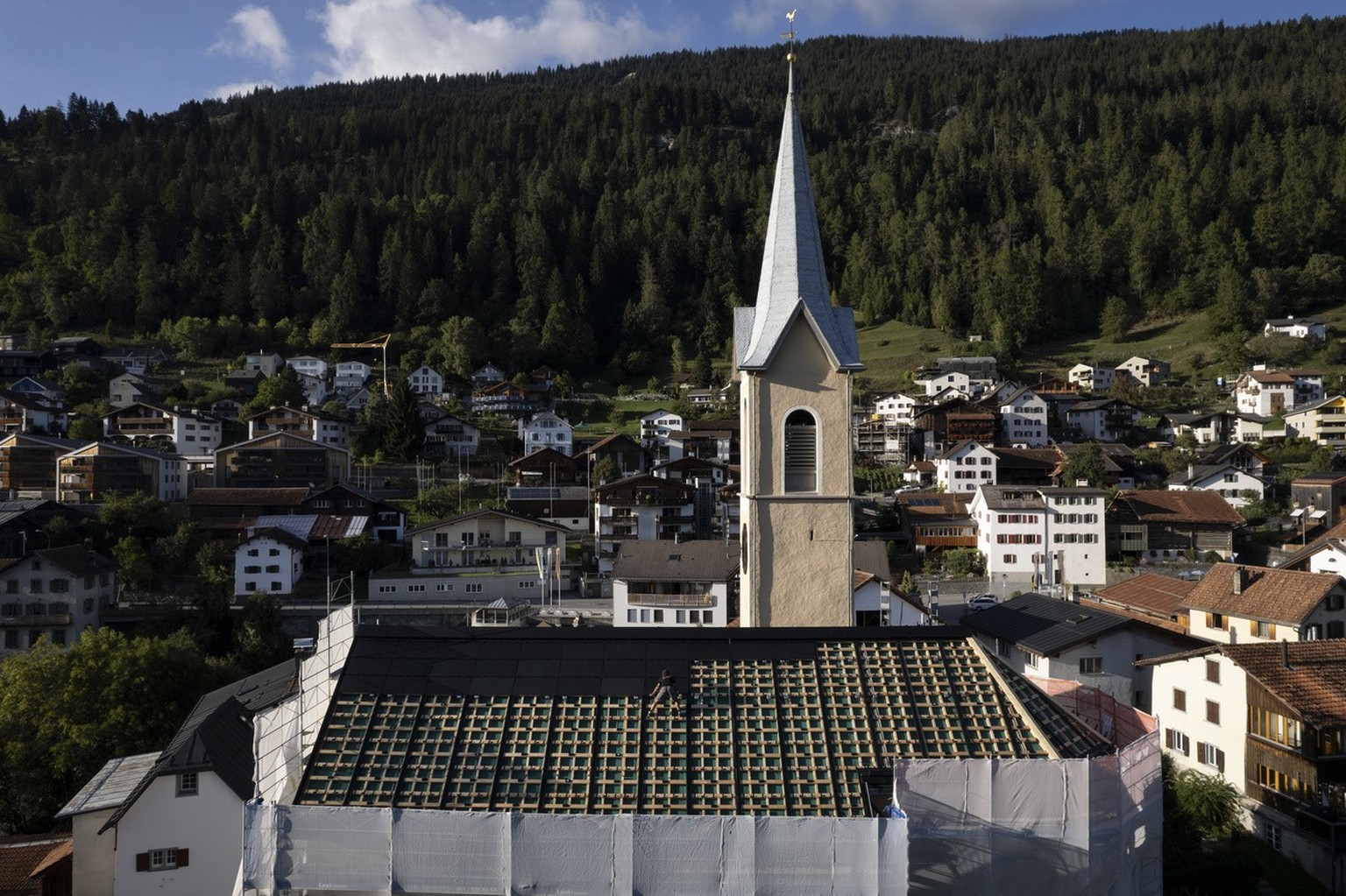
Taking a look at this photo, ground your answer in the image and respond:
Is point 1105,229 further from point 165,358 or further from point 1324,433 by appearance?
point 165,358

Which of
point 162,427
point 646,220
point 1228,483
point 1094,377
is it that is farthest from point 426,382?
point 1228,483

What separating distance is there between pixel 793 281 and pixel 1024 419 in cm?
6379

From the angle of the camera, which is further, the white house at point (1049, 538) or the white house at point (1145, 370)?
the white house at point (1145, 370)

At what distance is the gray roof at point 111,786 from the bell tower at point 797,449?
1393cm

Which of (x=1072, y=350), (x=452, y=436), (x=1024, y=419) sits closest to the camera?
(x=452, y=436)

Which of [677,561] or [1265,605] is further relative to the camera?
[677,561]

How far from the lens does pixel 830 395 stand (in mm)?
17828

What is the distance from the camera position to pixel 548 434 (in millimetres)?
74375

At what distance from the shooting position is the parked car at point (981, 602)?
41.4 meters

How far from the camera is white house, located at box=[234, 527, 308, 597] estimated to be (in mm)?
48094

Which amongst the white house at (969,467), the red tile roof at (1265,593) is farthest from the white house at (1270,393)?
the red tile roof at (1265,593)

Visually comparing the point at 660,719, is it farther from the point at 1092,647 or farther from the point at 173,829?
the point at 1092,647

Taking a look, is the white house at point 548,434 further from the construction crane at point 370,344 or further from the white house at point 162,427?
the construction crane at point 370,344

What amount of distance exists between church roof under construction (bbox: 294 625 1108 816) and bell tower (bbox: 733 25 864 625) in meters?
4.23
